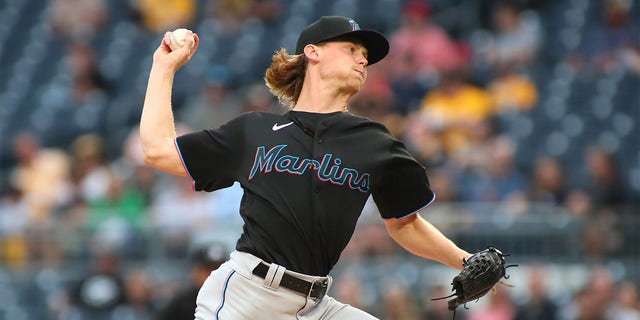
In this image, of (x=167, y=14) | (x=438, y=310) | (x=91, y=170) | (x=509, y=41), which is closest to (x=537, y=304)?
(x=438, y=310)

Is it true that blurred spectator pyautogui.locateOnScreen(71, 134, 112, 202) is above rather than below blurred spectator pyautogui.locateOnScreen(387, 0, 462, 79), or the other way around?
below

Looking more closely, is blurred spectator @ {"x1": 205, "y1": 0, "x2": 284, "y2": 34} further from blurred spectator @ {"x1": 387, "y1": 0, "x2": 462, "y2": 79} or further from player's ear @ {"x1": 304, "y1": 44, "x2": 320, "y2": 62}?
player's ear @ {"x1": 304, "y1": 44, "x2": 320, "y2": 62}

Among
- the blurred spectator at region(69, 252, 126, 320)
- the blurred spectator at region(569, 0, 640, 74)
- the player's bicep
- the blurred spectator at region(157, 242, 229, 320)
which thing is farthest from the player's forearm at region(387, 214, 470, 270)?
the blurred spectator at region(569, 0, 640, 74)

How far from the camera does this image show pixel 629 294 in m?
8.03

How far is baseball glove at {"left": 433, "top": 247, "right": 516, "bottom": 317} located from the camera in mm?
4258

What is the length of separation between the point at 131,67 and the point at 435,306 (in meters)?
7.08

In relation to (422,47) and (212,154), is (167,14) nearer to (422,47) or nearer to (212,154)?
(422,47)

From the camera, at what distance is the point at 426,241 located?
14.7ft

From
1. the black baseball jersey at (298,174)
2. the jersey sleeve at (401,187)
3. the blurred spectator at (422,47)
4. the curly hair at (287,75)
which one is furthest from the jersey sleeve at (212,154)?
the blurred spectator at (422,47)

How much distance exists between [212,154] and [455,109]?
6.49m

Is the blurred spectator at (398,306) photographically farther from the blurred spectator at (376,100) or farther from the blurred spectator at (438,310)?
the blurred spectator at (376,100)

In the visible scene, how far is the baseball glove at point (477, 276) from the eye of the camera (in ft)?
14.0

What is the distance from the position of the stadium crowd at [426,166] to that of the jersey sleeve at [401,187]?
13.1 feet

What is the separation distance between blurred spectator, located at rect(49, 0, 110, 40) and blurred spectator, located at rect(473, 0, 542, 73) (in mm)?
5565
